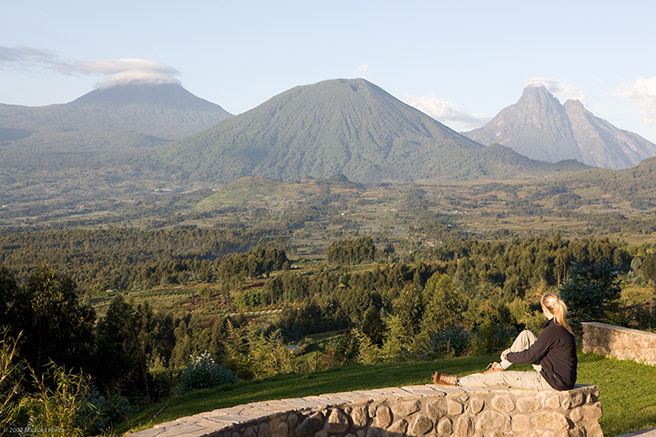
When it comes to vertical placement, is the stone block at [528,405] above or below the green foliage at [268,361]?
above

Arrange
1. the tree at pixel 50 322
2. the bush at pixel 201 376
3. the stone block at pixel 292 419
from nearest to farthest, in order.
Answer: the stone block at pixel 292 419 < the bush at pixel 201 376 < the tree at pixel 50 322

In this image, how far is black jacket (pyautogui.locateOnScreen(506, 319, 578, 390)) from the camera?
7727 millimetres

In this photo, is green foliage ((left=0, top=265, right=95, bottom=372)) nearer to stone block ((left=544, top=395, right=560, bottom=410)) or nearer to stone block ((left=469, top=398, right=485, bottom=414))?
stone block ((left=469, top=398, right=485, bottom=414))

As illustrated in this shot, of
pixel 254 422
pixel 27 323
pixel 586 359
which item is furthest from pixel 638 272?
pixel 254 422

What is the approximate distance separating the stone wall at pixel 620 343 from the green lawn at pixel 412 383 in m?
0.27

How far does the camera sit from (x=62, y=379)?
712 centimetres

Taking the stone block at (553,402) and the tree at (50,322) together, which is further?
the tree at (50,322)

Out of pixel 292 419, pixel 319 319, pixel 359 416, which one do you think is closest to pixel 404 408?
pixel 359 416

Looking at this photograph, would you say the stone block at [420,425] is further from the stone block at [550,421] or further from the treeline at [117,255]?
the treeline at [117,255]

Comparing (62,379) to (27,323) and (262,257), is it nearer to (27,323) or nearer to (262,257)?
(27,323)

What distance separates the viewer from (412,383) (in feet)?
46.1

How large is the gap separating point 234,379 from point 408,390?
16.3m

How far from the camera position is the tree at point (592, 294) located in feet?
72.1

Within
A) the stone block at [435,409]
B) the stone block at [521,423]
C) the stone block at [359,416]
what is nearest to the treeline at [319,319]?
the stone block at [359,416]
